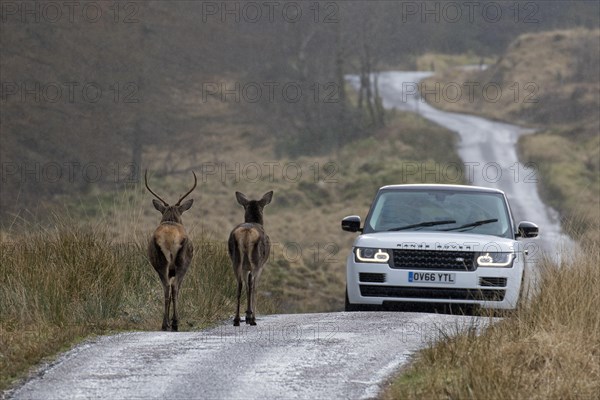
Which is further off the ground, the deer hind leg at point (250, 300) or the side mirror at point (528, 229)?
the side mirror at point (528, 229)

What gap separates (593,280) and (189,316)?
14.3ft

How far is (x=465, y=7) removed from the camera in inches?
4818

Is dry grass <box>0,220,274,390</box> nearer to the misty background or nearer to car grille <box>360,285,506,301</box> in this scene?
car grille <box>360,285,506,301</box>

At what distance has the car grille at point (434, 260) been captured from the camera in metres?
13.8

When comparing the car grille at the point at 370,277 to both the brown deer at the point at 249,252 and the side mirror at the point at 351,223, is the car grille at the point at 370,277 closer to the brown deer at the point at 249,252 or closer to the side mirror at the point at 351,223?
the side mirror at the point at 351,223

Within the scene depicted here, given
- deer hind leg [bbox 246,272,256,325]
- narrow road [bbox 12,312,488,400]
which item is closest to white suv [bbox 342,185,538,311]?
narrow road [bbox 12,312,488,400]

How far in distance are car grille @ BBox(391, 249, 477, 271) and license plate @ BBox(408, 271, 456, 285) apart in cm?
8

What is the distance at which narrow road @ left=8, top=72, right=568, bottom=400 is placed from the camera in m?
8.77

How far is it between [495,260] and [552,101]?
71.7m

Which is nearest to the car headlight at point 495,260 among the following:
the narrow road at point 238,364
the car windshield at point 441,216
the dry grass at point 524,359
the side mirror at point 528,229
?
the side mirror at point 528,229

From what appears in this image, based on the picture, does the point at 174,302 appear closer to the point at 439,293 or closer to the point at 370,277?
the point at 370,277

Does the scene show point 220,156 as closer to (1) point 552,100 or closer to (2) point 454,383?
(1) point 552,100

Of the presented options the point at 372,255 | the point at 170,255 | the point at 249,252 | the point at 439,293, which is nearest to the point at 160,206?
the point at 170,255

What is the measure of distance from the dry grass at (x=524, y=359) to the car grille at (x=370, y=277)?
2388 mm
